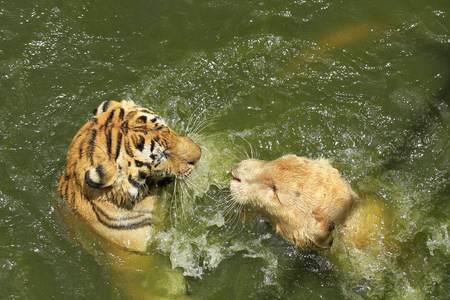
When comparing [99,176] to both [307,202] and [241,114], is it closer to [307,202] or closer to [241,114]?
[307,202]

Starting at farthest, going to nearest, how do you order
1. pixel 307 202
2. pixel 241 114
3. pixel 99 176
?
1. pixel 241 114
2. pixel 307 202
3. pixel 99 176

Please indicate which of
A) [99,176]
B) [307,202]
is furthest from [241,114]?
[99,176]

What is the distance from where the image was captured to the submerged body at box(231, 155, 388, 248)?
3449 mm

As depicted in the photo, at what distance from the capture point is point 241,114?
5082 mm

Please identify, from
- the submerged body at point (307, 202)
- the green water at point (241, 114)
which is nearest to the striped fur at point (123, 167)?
the green water at point (241, 114)

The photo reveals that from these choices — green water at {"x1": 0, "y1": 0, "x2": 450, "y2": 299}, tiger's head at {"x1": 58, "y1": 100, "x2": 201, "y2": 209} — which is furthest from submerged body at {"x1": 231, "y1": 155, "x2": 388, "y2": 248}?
tiger's head at {"x1": 58, "y1": 100, "x2": 201, "y2": 209}

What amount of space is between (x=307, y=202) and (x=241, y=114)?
1.93 meters

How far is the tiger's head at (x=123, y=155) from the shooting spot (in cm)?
346

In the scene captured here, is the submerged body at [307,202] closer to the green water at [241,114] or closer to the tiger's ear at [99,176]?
the green water at [241,114]

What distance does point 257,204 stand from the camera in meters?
3.85

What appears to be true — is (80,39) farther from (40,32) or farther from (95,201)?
(95,201)

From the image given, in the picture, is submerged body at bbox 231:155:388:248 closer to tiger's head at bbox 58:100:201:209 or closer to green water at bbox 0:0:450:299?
green water at bbox 0:0:450:299

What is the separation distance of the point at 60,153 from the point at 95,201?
1.39 m

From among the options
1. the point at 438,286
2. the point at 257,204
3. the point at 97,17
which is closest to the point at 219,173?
the point at 257,204
